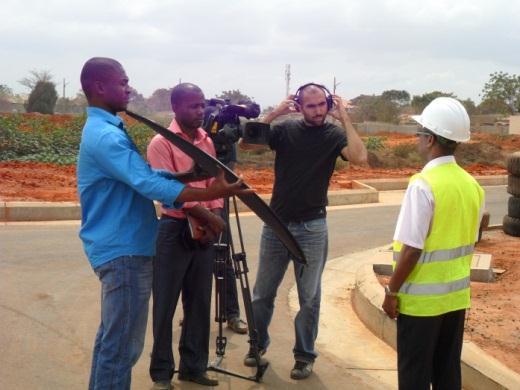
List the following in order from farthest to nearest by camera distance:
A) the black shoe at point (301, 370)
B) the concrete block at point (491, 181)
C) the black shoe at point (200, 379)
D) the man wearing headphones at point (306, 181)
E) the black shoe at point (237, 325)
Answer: the concrete block at point (491, 181)
the black shoe at point (237, 325)
the black shoe at point (301, 370)
the man wearing headphones at point (306, 181)
the black shoe at point (200, 379)

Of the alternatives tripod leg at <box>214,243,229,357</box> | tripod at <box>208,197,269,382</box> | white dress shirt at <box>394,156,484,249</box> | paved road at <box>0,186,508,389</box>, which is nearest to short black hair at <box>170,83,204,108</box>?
tripod at <box>208,197,269,382</box>

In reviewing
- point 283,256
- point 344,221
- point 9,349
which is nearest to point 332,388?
point 283,256

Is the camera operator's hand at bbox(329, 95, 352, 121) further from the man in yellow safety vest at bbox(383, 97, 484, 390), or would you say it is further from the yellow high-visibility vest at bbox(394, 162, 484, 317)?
the yellow high-visibility vest at bbox(394, 162, 484, 317)

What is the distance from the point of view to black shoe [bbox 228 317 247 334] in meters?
5.58

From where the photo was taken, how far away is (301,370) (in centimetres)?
467

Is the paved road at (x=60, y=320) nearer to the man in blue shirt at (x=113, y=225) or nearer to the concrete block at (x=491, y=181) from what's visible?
the man in blue shirt at (x=113, y=225)

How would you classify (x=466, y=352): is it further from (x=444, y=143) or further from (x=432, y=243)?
(x=444, y=143)

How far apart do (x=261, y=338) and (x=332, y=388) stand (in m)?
0.59

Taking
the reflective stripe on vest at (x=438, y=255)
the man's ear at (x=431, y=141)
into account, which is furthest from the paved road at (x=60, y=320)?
the man's ear at (x=431, y=141)

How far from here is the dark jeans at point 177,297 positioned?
14.1ft

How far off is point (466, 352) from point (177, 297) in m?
1.94

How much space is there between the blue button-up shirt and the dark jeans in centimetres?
94

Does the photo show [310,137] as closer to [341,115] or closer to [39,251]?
[341,115]

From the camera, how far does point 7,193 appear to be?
42.1ft
